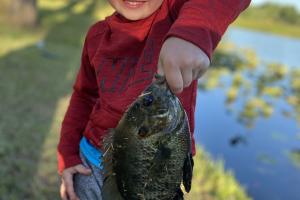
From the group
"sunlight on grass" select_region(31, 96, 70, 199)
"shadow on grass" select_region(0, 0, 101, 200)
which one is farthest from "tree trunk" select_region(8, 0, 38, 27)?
"sunlight on grass" select_region(31, 96, 70, 199)

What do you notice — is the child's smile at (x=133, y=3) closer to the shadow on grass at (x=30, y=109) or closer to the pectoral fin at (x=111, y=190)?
the pectoral fin at (x=111, y=190)

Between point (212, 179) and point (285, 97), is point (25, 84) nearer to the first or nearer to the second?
point (212, 179)

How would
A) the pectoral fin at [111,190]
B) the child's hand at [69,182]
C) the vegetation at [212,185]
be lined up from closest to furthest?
the pectoral fin at [111,190], the child's hand at [69,182], the vegetation at [212,185]

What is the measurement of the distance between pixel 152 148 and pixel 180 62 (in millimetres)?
357

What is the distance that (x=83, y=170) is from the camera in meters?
2.10

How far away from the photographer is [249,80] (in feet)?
48.6

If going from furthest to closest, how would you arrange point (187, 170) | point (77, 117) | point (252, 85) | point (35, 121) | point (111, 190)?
point (252, 85) < point (35, 121) < point (77, 117) < point (111, 190) < point (187, 170)

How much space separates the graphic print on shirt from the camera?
69.9 inches

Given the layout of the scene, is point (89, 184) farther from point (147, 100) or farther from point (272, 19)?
point (272, 19)

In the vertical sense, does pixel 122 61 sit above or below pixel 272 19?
above

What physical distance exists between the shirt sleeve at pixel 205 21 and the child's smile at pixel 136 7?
350 mm

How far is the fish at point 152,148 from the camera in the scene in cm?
141

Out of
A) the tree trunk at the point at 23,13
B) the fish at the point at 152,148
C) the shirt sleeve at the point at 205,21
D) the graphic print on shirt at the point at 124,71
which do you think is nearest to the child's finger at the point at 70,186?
the graphic print on shirt at the point at 124,71

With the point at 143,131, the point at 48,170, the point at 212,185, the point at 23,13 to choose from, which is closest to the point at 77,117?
the point at 143,131
